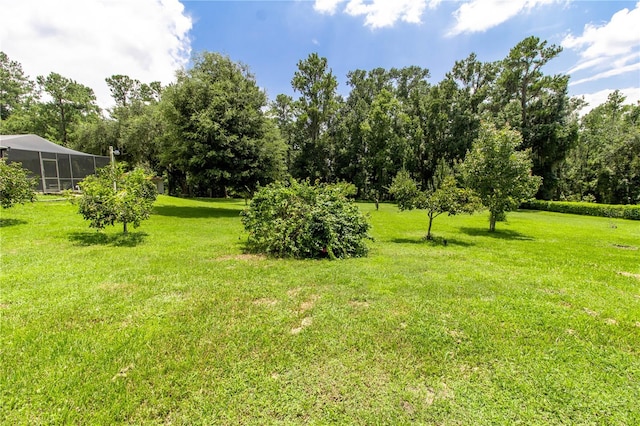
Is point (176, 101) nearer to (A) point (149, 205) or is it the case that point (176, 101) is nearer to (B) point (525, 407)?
(A) point (149, 205)

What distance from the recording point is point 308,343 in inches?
125

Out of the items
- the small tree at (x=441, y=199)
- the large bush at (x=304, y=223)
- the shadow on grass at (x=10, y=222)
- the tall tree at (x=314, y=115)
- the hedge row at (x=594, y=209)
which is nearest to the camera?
the large bush at (x=304, y=223)

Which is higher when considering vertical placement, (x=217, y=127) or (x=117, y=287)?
(x=217, y=127)

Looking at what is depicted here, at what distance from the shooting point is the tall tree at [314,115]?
117 feet

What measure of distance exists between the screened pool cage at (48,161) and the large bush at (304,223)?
42.7 ft

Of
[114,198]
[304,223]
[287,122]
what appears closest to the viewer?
[304,223]

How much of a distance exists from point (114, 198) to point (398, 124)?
34.5 metres

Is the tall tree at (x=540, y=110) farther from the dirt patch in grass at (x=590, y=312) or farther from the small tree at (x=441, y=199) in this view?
the dirt patch in grass at (x=590, y=312)

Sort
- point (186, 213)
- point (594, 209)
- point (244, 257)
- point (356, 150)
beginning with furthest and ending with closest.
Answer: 1. point (356, 150)
2. point (594, 209)
3. point (186, 213)
4. point (244, 257)

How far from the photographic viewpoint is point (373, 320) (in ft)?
12.2

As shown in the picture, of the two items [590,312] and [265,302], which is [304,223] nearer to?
[265,302]

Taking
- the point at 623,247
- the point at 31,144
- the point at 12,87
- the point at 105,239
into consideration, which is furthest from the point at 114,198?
the point at 12,87

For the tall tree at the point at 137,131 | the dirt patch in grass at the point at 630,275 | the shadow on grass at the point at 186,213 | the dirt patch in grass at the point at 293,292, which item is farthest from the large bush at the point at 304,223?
the tall tree at the point at 137,131

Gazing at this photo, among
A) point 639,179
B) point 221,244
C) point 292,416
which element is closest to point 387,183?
point 639,179
